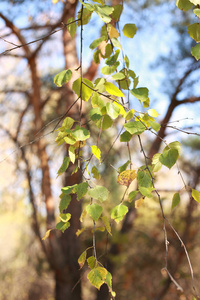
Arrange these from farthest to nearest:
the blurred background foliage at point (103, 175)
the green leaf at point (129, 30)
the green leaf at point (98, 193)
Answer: the blurred background foliage at point (103, 175) → the green leaf at point (129, 30) → the green leaf at point (98, 193)

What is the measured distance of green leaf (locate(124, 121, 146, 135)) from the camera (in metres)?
0.60

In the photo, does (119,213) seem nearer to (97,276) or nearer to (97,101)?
(97,276)

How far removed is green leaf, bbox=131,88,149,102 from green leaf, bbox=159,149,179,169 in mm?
117

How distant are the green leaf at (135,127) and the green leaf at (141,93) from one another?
5cm

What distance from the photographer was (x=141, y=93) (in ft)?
2.08

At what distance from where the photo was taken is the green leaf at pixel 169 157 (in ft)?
1.93

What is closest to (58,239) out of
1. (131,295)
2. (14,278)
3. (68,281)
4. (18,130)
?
(68,281)

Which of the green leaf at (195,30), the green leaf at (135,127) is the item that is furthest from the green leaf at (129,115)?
the green leaf at (195,30)

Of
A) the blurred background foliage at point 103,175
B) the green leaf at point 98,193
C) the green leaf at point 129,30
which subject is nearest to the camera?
the green leaf at point 98,193

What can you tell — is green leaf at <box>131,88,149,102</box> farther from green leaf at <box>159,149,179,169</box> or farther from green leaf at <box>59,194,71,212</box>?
green leaf at <box>59,194,71,212</box>

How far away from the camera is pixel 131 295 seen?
356 cm

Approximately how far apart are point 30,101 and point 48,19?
0.94 metres

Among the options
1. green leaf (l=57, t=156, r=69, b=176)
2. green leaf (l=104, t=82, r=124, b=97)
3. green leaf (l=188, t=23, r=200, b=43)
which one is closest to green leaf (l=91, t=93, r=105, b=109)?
green leaf (l=104, t=82, r=124, b=97)

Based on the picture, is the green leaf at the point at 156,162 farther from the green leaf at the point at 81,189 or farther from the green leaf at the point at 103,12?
the green leaf at the point at 103,12
